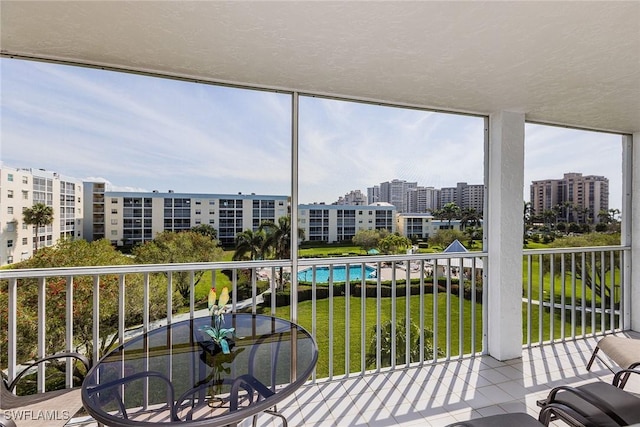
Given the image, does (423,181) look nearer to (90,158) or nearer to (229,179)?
(229,179)

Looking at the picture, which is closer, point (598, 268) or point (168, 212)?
point (168, 212)

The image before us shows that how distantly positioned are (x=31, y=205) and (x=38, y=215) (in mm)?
73

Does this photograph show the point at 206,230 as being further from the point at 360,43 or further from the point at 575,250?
the point at 575,250

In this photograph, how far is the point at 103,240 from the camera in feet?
7.16

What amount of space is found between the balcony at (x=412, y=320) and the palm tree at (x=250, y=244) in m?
0.07

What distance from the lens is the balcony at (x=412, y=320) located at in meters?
2.19

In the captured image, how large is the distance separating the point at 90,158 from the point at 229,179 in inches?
35.4

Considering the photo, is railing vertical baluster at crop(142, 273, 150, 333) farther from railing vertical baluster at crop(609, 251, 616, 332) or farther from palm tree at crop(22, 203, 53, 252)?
railing vertical baluster at crop(609, 251, 616, 332)

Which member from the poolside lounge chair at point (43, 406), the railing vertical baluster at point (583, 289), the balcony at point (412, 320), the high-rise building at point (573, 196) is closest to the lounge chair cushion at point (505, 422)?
the balcony at point (412, 320)

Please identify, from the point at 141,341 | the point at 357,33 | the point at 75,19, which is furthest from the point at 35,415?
the point at 357,33

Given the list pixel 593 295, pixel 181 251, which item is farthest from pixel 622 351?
pixel 181 251

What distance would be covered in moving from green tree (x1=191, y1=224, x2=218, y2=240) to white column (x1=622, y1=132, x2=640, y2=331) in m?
4.49

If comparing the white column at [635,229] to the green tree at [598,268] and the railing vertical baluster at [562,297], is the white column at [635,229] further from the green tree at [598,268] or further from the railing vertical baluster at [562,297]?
the railing vertical baluster at [562,297]

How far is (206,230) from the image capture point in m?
2.39
